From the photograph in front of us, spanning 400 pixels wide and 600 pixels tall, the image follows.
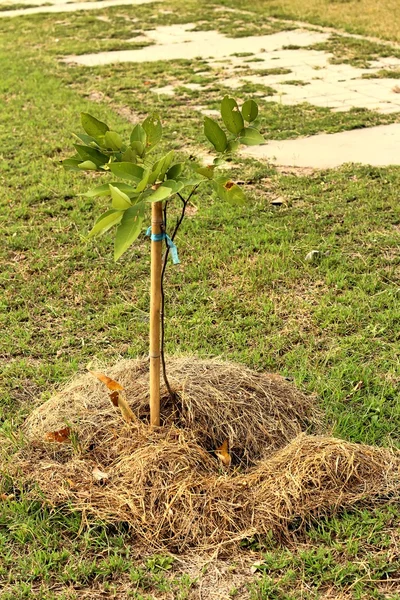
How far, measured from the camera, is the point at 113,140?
230 cm

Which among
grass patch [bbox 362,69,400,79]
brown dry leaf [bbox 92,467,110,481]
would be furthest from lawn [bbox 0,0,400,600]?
grass patch [bbox 362,69,400,79]

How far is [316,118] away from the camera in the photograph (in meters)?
6.64

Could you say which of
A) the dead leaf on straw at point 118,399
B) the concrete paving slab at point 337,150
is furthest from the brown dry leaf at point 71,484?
the concrete paving slab at point 337,150

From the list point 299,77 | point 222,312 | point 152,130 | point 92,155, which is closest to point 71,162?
point 92,155

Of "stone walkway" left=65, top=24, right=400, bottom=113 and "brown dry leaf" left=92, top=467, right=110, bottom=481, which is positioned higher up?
"brown dry leaf" left=92, top=467, right=110, bottom=481

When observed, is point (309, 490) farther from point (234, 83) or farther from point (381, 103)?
point (234, 83)

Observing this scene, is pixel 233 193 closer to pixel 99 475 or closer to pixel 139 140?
pixel 139 140

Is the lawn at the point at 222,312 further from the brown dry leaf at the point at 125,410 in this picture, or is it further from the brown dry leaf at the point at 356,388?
Answer: the brown dry leaf at the point at 125,410

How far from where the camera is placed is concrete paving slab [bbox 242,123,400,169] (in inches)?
224

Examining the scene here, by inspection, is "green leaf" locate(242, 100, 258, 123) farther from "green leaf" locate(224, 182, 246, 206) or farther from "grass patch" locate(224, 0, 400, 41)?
"grass patch" locate(224, 0, 400, 41)

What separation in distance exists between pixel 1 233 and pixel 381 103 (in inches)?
151

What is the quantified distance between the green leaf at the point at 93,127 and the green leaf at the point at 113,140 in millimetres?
65

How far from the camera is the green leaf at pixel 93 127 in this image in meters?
2.36

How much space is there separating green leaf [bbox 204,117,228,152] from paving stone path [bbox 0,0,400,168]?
333 centimetres
